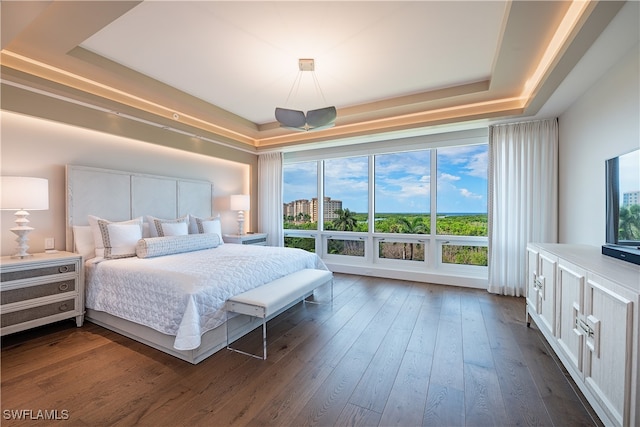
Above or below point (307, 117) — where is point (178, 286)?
below

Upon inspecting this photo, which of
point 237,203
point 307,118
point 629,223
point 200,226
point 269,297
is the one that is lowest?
point 269,297

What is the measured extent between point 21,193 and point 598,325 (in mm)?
4406

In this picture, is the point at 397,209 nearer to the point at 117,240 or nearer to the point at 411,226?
the point at 411,226

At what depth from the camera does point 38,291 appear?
2473mm

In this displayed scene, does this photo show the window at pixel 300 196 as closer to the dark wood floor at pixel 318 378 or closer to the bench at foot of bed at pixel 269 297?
the bench at foot of bed at pixel 269 297

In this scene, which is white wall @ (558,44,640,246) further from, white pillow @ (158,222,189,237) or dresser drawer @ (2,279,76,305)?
dresser drawer @ (2,279,76,305)

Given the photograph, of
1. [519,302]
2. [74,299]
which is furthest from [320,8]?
[519,302]

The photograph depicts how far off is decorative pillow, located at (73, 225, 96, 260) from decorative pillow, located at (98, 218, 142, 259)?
22cm

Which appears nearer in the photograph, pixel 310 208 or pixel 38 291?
pixel 38 291

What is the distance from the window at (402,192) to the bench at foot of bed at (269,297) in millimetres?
2372

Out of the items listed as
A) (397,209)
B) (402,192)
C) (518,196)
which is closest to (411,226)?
(397,209)

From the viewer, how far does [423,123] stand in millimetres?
3975

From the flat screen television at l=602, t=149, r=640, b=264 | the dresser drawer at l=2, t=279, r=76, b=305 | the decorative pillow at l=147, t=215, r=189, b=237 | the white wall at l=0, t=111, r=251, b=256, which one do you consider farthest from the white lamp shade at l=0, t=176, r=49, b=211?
the flat screen television at l=602, t=149, r=640, b=264

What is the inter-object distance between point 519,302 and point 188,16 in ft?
15.6
